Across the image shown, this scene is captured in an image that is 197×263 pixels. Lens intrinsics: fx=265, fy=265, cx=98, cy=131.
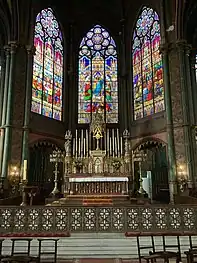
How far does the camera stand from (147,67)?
66.9ft

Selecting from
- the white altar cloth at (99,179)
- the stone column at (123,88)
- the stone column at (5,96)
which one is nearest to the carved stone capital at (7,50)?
the stone column at (5,96)

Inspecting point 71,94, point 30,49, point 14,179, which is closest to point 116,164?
point 14,179

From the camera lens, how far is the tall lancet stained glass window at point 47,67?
19.3 meters

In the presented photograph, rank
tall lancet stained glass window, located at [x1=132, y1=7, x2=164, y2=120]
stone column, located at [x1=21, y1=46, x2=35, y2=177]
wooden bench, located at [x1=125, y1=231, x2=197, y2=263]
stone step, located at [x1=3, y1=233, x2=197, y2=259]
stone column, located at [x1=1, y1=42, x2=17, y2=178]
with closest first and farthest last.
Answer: wooden bench, located at [x1=125, y1=231, x2=197, y2=263] < stone step, located at [x1=3, y1=233, x2=197, y2=259] < stone column, located at [x1=1, y1=42, x2=17, y2=178] < stone column, located at [x1=21, y1=46, x2=35, y2=177] < tall lancet stained glass window, located at [x1=132, y1=7, x2=164, y2=120]

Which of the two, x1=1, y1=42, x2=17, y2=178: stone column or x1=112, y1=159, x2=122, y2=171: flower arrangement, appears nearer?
x1=112, y1=159, x2=122, y2=171: flower arrangement

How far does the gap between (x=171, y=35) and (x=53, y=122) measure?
34.1 feet

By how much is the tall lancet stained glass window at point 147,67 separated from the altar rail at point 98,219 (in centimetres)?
1142

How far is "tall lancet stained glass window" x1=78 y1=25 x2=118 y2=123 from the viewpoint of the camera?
21766mm

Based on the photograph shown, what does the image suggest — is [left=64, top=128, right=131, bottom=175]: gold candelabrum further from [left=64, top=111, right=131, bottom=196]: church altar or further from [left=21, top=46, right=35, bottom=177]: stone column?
[left=21, top=46, right=35, bottom=177]: stone column

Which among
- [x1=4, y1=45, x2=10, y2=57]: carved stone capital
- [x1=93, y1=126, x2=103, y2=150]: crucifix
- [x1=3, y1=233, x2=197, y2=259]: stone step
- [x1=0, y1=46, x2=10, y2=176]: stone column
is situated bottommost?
[x1=3, y1=233, x2=197, y2=259]: stone step

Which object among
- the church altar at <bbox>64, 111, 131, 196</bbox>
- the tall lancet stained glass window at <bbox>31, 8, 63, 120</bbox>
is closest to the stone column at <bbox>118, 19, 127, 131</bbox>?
the church altar at <bbox>64, 111, 131, 196</bbox>

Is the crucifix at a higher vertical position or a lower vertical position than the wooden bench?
higher

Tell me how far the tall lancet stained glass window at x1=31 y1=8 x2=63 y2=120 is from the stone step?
1220cm

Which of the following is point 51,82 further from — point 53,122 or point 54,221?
point 54,221
